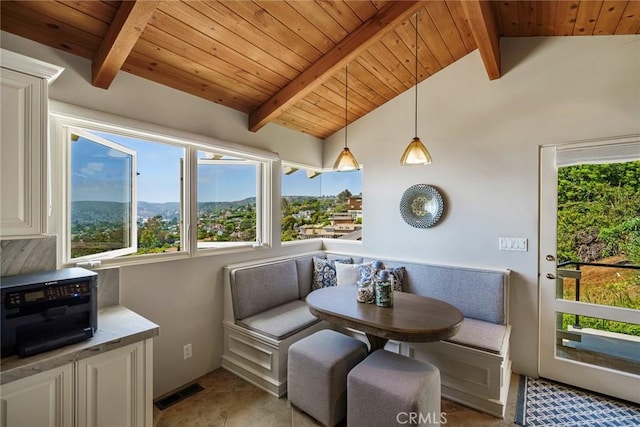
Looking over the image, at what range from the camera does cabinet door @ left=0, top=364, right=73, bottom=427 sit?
1.25 m

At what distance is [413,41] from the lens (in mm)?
2604

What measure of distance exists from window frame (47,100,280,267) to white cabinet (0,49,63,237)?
159 mm

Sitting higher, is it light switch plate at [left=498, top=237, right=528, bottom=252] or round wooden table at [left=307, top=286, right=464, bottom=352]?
light switch plate at [left=498, top=237, right=528, bottom=252]

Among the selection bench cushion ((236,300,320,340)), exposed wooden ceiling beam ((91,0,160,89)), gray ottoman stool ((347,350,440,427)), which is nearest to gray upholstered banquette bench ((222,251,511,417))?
bench cushion ((236,300,320,340))

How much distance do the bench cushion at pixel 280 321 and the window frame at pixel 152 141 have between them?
0.71 metres

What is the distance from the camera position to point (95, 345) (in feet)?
4.78

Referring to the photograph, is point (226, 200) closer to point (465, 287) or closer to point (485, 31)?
point (465, 287)

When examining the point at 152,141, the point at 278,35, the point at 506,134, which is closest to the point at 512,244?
the point at 506,134

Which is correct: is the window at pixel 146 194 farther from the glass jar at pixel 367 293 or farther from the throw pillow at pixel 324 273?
the glass jar at pixel 367 293

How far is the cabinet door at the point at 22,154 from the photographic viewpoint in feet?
4.63

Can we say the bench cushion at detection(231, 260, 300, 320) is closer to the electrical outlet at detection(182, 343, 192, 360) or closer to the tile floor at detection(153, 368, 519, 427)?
the electrical outlet at detection(182, 343, 192, 360)

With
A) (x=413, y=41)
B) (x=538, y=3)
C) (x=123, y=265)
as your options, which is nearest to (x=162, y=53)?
(x=123, y=265)

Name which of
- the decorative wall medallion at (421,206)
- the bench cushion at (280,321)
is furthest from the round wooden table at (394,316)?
the decorative wall medallion at (421,206)

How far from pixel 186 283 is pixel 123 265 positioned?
54 cm
